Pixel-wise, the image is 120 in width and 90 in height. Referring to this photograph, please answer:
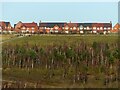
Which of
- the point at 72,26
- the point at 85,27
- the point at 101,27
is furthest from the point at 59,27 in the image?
the point at 101,27

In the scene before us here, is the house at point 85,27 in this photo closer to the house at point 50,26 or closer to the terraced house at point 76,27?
the terraced house at point 76,27

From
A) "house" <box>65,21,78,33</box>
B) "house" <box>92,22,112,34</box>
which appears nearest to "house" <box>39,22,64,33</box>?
"house" <box>65,21,78,33</box>

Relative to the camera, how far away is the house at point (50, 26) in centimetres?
11988

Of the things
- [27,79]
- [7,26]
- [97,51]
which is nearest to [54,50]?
[97,51]

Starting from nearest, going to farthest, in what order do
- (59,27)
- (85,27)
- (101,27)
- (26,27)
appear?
(59,27), (26,27), (101,27), (85,27)

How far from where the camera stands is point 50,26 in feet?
411

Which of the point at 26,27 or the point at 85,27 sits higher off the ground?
the point at 26,27

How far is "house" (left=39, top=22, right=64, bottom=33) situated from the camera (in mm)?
119875

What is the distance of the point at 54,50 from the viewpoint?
53625mm

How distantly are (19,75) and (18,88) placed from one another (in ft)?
29.5

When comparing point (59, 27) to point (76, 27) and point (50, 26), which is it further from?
point (76, 27)

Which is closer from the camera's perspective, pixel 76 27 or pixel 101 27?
pixel 76 27

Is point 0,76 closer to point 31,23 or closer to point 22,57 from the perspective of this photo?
point 22,57

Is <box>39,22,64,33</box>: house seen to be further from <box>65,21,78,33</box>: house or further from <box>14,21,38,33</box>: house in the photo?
<box>65,21,78,33</box>: house
